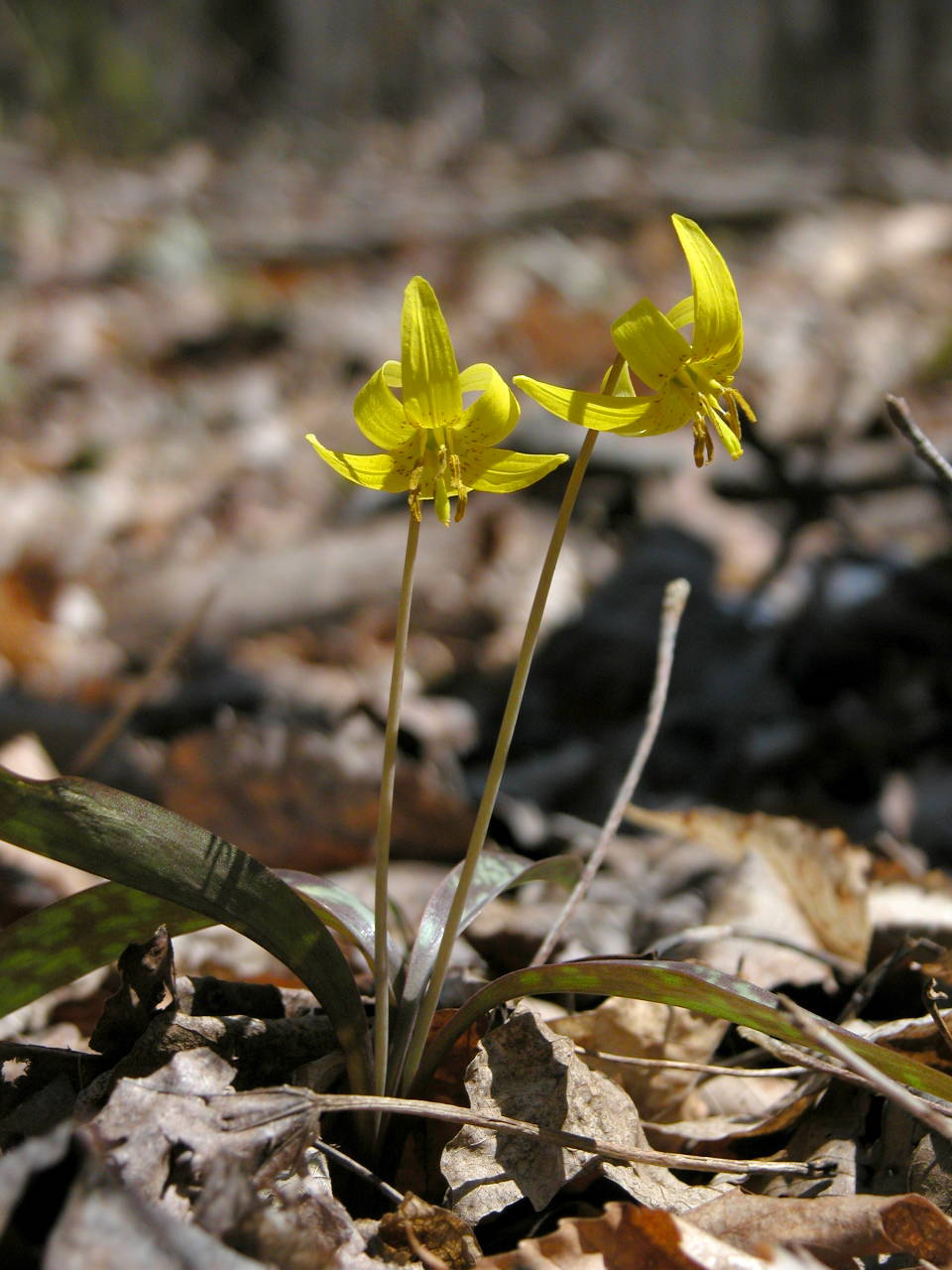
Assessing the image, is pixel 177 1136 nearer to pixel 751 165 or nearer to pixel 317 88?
pixel 751 165

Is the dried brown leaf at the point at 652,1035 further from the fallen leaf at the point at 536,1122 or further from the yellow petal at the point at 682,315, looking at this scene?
the yellow petal at the point at 682,315

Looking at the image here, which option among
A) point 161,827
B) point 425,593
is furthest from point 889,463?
point 161,827

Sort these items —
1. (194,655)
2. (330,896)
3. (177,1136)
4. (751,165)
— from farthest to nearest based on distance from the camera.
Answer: (751,165)
(194,655)
(330,896)
(177,1136)

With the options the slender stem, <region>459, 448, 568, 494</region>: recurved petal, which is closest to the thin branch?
the slender stem

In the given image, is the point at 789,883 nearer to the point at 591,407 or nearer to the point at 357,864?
the point at 357,864

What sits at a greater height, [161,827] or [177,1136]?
[161,827]

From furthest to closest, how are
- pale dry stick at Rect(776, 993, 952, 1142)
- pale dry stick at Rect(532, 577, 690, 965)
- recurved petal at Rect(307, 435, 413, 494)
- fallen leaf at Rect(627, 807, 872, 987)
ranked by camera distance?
1. fallen leaf at Rect(627, 807, 872, 987)
2. pale dry stick at Rect(532, 577, 690, 965)
3. recurved petal at Rect(307, 435, 413, 494)
4. pale dry stick at Rect(776, 993, 952, 1142)

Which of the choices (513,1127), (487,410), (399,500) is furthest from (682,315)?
(399,500)

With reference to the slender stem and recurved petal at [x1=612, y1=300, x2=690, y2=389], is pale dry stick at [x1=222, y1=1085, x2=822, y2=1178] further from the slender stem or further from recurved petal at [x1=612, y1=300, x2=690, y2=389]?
recurved petal at [x1=612, y1=300, x2=690, y2=389]
